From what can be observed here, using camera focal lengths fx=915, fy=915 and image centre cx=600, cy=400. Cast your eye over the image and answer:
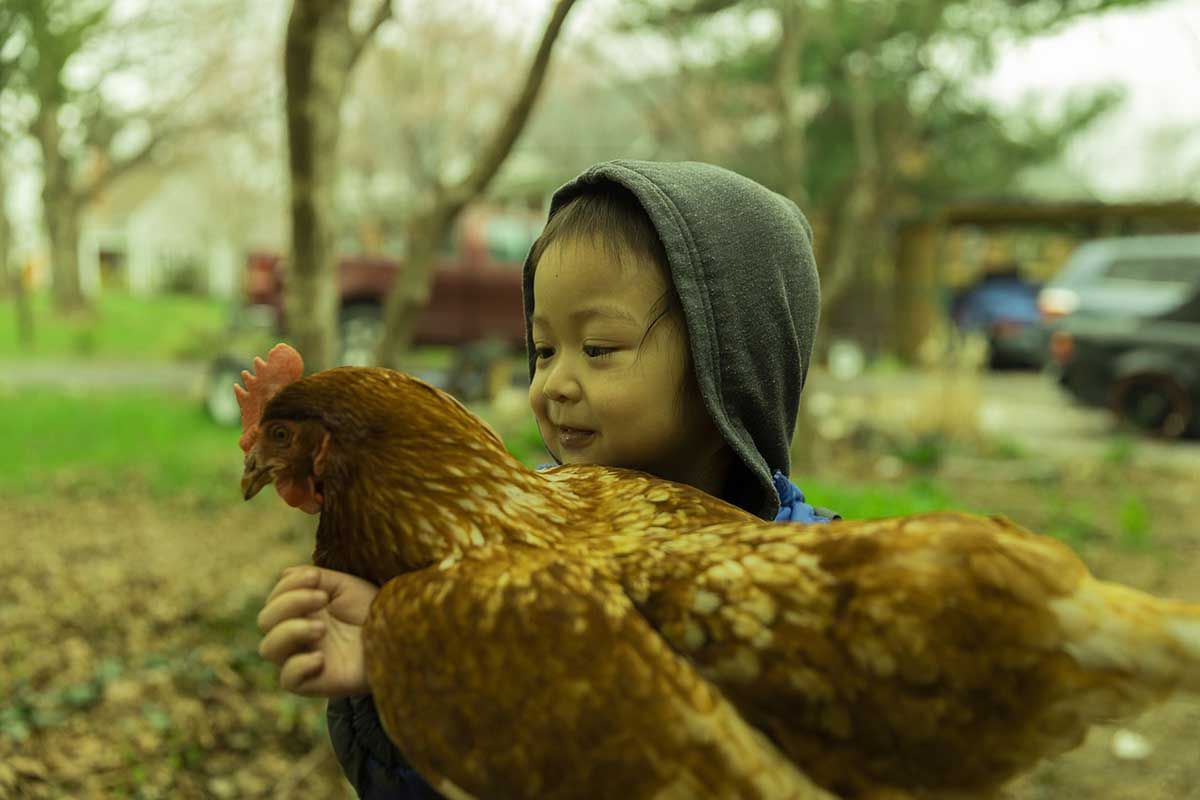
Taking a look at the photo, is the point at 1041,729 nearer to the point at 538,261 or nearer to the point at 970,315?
the point at 538,261

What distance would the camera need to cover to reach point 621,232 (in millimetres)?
1468

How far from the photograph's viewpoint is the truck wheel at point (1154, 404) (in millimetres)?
10125

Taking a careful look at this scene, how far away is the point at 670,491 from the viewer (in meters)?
1.30

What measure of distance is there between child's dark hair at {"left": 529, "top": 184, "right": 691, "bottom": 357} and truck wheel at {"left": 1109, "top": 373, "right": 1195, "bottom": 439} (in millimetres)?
10524

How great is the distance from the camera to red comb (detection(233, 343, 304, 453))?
1.35 metres

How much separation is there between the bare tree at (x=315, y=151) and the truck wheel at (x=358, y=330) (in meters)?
7.45

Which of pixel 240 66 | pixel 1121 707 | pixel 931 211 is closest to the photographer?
pixel 1121 707

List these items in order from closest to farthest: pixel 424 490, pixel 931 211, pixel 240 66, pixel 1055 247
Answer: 1. pixel 424 490
2. pixel 931 211
3. pixel 240 66
4. pixel 1055 247

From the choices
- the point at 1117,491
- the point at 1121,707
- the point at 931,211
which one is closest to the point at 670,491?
the point at 1121,707

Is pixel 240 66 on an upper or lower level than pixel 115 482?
upper

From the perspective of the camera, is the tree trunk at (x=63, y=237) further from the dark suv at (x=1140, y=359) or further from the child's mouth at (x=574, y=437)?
the child's mouth at (x=574, y=437)

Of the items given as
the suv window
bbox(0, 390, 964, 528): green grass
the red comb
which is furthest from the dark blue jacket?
the suv window

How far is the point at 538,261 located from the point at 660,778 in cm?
88

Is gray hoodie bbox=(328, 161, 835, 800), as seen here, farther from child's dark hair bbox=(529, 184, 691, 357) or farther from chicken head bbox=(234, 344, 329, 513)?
chicken head bbox=(234, 344, 329, 513)
